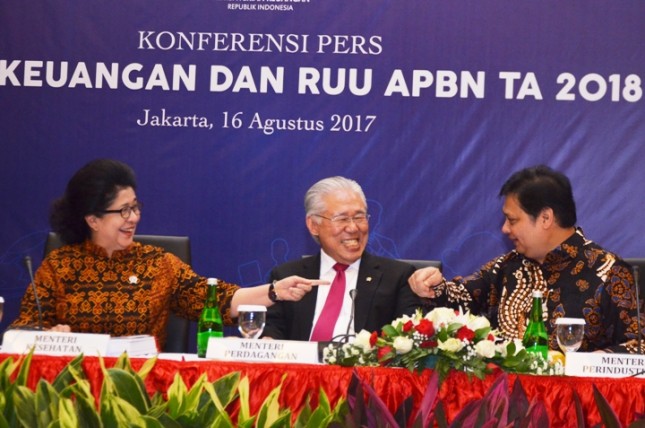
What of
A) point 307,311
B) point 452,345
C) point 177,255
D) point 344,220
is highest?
point 344,220

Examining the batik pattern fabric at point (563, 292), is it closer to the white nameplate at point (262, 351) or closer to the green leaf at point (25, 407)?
the white nameplate at point (262, 351)

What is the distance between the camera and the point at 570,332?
257cm

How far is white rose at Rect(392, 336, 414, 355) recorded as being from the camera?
7.68 ft

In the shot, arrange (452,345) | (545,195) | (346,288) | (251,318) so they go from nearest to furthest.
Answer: (452,345), (251,318), (545,195), (346,288)

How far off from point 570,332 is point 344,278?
1106mm

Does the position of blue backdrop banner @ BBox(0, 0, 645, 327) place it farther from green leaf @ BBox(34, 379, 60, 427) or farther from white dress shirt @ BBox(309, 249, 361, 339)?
green leaf @ BBox(34, 379, 60, 427)

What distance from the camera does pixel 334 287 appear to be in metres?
3.48

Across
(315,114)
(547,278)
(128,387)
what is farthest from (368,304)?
(128,387)

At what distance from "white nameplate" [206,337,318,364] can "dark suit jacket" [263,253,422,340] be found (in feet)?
2.77

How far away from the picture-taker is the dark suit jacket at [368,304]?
134 inches

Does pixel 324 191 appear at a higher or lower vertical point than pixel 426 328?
higher

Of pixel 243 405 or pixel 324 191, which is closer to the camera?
pixel 243 405

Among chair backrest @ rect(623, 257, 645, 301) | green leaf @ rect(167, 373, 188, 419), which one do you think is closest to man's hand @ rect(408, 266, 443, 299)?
chair backrest @ rect(623, 257, 645, 301)

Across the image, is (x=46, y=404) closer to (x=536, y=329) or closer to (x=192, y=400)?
(x=192, y=400)
